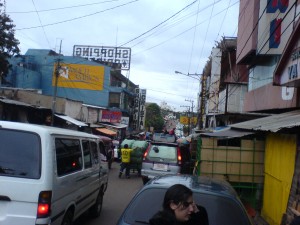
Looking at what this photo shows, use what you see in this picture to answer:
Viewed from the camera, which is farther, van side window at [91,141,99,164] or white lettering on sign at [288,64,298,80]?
white lettering on sign at [288,64,298,80]

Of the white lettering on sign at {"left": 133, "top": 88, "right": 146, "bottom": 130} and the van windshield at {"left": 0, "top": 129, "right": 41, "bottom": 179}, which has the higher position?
the white lettering on sign at {"left": 133, "top": 88, "right": 146, "bottom": 130}

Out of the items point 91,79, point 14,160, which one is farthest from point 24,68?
point 14,160

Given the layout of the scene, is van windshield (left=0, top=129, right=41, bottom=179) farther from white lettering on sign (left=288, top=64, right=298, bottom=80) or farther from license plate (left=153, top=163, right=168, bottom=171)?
license plate (left=153, top=163, right=168, bottom=171)

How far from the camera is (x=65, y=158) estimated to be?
6449mm

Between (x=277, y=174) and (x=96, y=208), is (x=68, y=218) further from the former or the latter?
(x=277, y=174)

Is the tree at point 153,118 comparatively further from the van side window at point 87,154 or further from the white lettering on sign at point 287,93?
the van side window at point 87,154

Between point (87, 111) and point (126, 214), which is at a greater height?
point (87, 111)

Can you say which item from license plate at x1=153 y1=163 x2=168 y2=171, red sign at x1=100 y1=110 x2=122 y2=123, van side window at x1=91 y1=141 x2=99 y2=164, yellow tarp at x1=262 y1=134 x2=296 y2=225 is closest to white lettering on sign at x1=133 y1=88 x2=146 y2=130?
red sign at x1=100 y1=110 x2=122 y2=123

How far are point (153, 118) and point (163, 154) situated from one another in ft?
346

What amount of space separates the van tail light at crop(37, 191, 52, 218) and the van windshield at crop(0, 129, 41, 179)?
247mm

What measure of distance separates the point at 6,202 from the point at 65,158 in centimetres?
126

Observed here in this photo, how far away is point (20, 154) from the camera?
561 cm

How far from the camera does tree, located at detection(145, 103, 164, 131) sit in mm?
118131

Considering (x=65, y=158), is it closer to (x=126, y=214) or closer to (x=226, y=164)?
(x=126, y=214)
